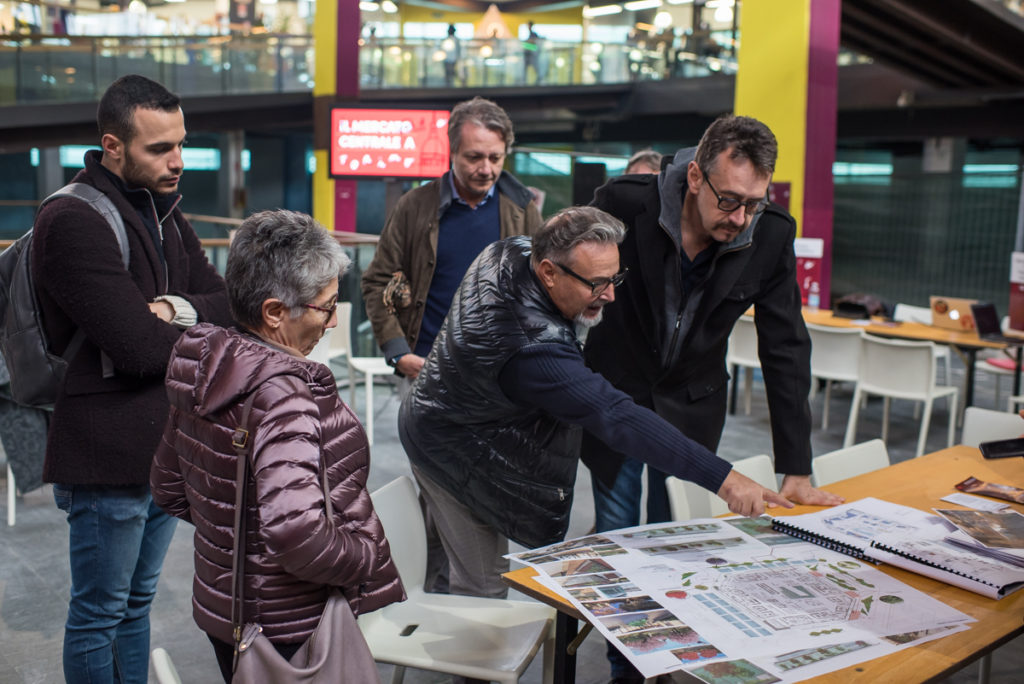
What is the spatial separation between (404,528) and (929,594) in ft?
4.13

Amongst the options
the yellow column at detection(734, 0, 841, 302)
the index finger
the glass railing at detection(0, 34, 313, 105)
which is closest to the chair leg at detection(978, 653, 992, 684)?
the index finger

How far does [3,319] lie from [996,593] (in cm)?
224

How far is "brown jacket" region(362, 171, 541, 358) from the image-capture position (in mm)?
3047

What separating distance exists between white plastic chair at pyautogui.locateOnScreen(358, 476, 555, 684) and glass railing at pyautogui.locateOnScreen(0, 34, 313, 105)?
11756 millimetres

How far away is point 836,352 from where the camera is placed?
602 centimetres

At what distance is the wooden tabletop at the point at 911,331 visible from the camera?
584 centimetres

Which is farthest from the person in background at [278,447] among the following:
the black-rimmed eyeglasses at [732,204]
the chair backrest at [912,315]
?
the chair backrest at [912,315]

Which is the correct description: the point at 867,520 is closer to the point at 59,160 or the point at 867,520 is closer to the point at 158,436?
the point at 158,436

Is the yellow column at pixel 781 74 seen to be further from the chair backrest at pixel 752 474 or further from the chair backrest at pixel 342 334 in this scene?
the chair backrest at pixel 752 474

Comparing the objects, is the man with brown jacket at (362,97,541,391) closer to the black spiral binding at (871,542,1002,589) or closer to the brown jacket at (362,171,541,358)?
the brown jacket at (362,171,541,358)

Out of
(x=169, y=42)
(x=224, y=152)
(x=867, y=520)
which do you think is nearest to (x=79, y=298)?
(x=867, y=520)

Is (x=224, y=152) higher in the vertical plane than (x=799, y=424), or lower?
higher

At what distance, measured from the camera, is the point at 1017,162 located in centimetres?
1312

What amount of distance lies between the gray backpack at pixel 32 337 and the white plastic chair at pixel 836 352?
496cm
